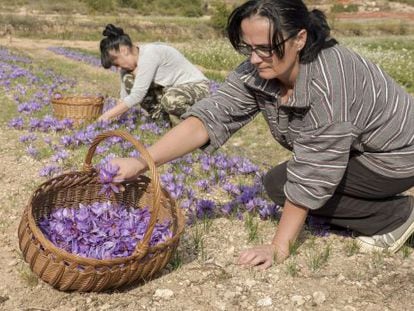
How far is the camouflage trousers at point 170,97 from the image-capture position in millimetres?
6336

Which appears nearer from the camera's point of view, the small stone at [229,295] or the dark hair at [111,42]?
the small stone at [229,295]

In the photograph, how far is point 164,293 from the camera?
115 inches

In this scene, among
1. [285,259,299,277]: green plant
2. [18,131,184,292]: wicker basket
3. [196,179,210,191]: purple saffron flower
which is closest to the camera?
[18,131,184,292]: wicker basket

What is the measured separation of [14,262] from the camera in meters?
3.21

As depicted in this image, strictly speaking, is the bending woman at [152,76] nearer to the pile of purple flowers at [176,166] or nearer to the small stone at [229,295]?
the pile of purple flowers at [176,166]

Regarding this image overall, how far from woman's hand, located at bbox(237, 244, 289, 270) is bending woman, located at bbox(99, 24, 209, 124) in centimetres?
321

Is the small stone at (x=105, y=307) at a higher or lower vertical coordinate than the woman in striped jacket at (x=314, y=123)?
lower

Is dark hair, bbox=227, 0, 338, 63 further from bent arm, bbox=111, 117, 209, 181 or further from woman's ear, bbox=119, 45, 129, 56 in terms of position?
woman's ear, bbox=119, 45, 129, 56

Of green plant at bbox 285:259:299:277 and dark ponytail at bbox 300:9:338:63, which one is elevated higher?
dark ponytail at bbox 300:9:338:63

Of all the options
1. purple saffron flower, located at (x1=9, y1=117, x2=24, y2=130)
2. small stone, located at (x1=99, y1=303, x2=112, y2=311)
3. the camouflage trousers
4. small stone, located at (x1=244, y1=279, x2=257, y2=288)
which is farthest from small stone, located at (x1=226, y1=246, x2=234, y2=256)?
purple saffron flower, located at (x1=9, y1=117, x2=24, y2=130)

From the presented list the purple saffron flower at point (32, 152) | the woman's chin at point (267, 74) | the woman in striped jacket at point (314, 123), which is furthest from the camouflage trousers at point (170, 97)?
the woman's chin at point (267, 74)

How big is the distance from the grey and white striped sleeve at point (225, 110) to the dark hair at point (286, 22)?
1.51ft

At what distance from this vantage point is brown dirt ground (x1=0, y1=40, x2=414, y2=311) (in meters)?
2.88

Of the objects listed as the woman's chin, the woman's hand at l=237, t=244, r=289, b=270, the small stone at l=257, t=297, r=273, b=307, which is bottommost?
the small stone at l=257, t=297, r=273, b=307
